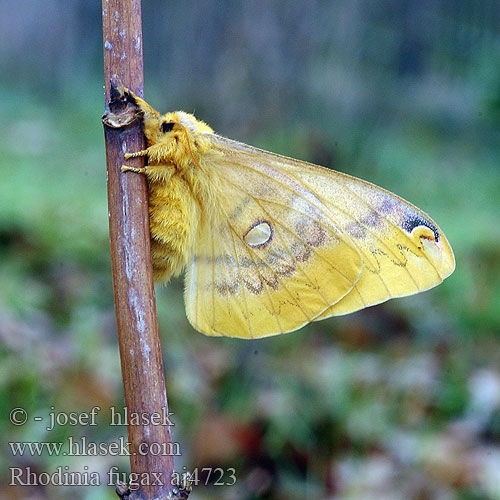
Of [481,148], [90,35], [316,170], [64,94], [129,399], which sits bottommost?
[129,399]

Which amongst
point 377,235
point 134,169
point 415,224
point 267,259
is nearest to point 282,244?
point 267,259

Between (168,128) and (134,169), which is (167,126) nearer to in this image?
(168,128)

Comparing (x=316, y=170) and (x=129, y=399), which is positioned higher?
(x=316, y=170)

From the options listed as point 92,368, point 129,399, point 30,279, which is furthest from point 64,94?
point 129,399

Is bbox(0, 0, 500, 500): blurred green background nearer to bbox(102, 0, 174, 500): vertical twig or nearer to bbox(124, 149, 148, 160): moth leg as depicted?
bbox(102, 0, 174, 500): vertical twig

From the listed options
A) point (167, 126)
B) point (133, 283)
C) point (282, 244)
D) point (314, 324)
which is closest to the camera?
point (133, 283)

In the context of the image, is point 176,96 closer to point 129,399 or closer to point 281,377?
point 281,377
